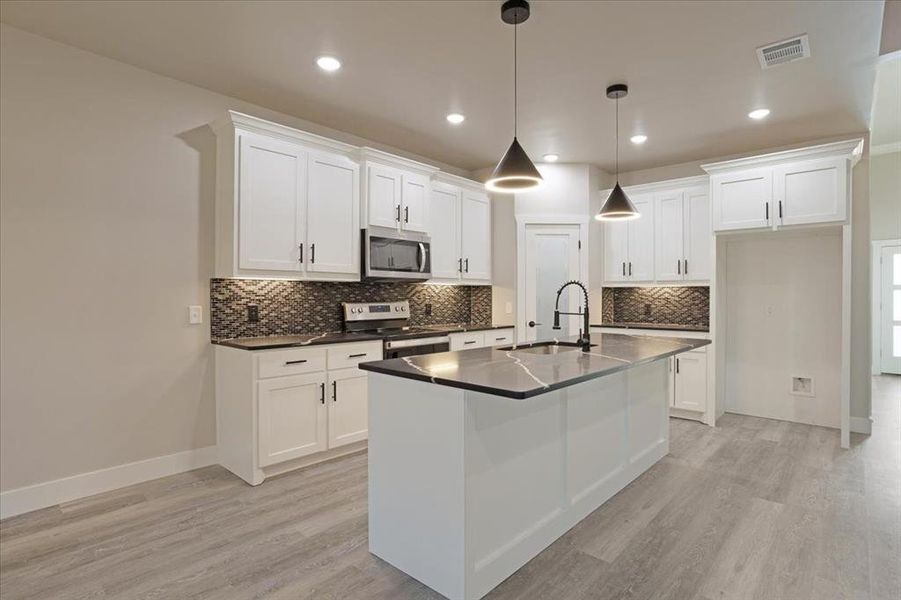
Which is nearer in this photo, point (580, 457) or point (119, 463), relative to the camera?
point (580, 457)

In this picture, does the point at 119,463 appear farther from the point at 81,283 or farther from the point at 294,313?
the point at 294,313

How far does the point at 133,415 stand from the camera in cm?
321

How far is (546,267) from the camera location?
5.44 metres

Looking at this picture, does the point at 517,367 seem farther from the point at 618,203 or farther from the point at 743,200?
the point at 743,200

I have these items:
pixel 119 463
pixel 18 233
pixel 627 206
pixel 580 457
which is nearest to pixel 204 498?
pixel 119 463

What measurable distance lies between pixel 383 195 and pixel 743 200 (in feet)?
11.4

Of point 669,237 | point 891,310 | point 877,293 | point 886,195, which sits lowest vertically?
point 891,310

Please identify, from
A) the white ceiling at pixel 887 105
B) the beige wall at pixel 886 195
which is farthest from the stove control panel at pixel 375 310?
the beige wall at pixel 886 195

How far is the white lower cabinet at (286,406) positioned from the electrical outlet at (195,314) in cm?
28

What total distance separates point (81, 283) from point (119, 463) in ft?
4.02

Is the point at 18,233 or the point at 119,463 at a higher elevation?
the point at 18,233

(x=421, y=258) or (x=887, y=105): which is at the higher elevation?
(x=887, y=105)

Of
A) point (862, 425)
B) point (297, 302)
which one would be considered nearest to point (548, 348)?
point (297, 302)

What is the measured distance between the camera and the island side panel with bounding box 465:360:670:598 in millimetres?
2002
